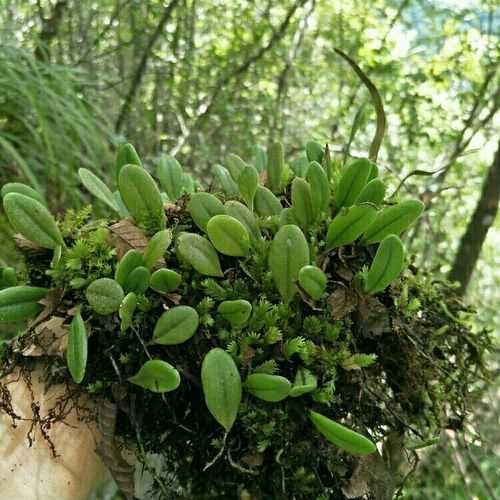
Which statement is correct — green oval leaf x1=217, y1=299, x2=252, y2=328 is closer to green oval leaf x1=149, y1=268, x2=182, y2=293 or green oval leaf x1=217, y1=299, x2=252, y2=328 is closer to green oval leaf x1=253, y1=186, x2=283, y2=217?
green oval leaf x1=149, y1=268, x2=182, y2=293

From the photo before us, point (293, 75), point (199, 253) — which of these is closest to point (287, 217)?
point (199, 253)

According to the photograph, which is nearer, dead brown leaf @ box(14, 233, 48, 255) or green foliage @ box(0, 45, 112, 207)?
dead brown leaf @ box(14, 233, 48, 255)

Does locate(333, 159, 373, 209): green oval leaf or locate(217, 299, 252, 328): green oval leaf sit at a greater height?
locate(333, 159, 373, 209): green oval leaf

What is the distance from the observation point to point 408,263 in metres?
0.79

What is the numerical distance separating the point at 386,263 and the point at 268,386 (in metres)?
0.18

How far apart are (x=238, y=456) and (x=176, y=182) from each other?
39 cm

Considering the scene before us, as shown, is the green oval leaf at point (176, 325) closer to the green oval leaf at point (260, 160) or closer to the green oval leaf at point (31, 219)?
the green oval leaf at point (31, 219)

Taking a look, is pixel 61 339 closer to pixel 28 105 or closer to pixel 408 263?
pixel 408 263

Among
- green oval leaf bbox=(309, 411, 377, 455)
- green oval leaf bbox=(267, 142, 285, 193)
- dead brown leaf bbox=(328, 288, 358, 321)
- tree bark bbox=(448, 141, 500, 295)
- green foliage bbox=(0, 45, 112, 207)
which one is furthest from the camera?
tree bark bbox=(448, 141, 500, 295)

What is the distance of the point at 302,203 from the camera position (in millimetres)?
647

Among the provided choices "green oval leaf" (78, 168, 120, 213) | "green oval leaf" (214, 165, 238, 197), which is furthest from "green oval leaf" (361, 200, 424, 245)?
"green oval leaf" (78, 168, 120, 213)

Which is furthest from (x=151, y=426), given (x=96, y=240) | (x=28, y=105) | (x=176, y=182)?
(x=28, y=105)

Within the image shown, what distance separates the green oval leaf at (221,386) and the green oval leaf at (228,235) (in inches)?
4.8

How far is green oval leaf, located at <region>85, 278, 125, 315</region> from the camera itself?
53 cm
